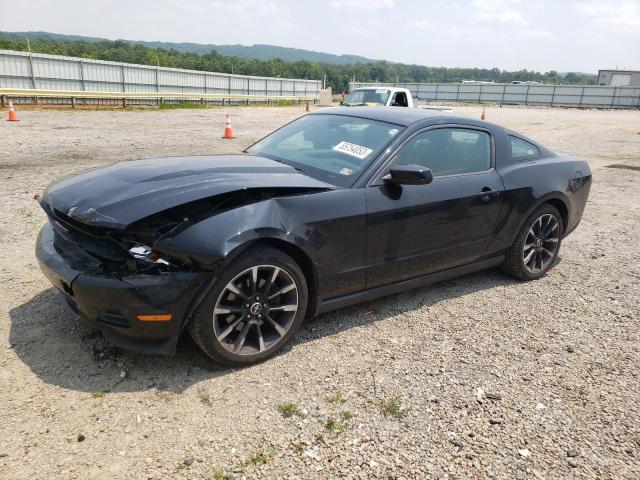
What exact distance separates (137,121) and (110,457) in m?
17.2

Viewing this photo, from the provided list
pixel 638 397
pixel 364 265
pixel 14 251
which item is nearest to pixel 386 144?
pixel 364 265

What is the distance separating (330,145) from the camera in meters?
3.99

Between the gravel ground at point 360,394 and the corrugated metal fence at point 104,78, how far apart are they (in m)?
21.5

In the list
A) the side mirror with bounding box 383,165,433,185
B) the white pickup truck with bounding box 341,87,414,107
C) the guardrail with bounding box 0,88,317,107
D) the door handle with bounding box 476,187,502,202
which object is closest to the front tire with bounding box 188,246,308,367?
the side mirror with bounding box 383,165,433,185

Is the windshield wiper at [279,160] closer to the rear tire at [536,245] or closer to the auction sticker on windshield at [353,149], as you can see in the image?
the auction sticker on windshield at [353,149]

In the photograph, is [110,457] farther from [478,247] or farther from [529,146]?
[529,146]

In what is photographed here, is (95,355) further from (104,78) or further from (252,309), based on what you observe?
(104,78)

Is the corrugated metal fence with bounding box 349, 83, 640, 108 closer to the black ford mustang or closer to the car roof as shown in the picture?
the car roof

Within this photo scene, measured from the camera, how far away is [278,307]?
3.16 metres

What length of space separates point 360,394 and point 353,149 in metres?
1.84

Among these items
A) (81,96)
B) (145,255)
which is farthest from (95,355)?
(81,96)

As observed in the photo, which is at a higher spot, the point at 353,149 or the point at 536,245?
the point at 353,149

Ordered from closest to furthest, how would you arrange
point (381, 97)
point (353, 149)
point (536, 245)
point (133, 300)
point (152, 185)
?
point (133, 300) < point (152, 185) < point (353, 149) < point (536, 245) < point (381, 97)

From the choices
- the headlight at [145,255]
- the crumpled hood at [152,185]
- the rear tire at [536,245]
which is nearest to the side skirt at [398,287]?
the rear tire at [536,245]
